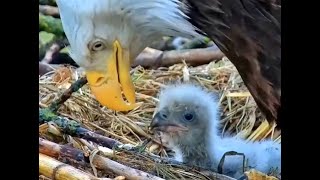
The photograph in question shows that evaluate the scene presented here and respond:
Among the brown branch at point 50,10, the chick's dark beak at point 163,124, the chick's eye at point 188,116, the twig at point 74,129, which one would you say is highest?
the brown branch at point 50,10

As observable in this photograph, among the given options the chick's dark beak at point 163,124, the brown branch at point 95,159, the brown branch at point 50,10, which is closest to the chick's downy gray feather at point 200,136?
the chick's dark beak at point 163,124

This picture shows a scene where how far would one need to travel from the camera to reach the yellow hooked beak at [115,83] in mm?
2039

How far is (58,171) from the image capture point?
2.09 m

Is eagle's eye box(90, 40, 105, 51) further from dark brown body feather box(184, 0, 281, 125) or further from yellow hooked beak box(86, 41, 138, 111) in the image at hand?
dark brown body feather box(184, 0, 281, 125)

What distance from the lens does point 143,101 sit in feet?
6.79

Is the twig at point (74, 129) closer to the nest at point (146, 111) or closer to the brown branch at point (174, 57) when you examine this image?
the nest at point (146, 111)

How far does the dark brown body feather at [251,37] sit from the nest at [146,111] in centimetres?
3

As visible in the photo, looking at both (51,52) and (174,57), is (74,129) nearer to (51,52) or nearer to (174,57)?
(51,52)

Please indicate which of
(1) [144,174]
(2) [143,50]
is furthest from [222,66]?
(1) [144,174]

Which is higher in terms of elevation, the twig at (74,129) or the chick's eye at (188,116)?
the chick's eye at (188,116)

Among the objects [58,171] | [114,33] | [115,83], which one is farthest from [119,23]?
[58,171]

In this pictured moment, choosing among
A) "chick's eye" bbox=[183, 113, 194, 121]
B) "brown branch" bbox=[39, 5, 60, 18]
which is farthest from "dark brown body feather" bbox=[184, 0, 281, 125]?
"brown branch" bbox=[39, 5, 60, 18]
